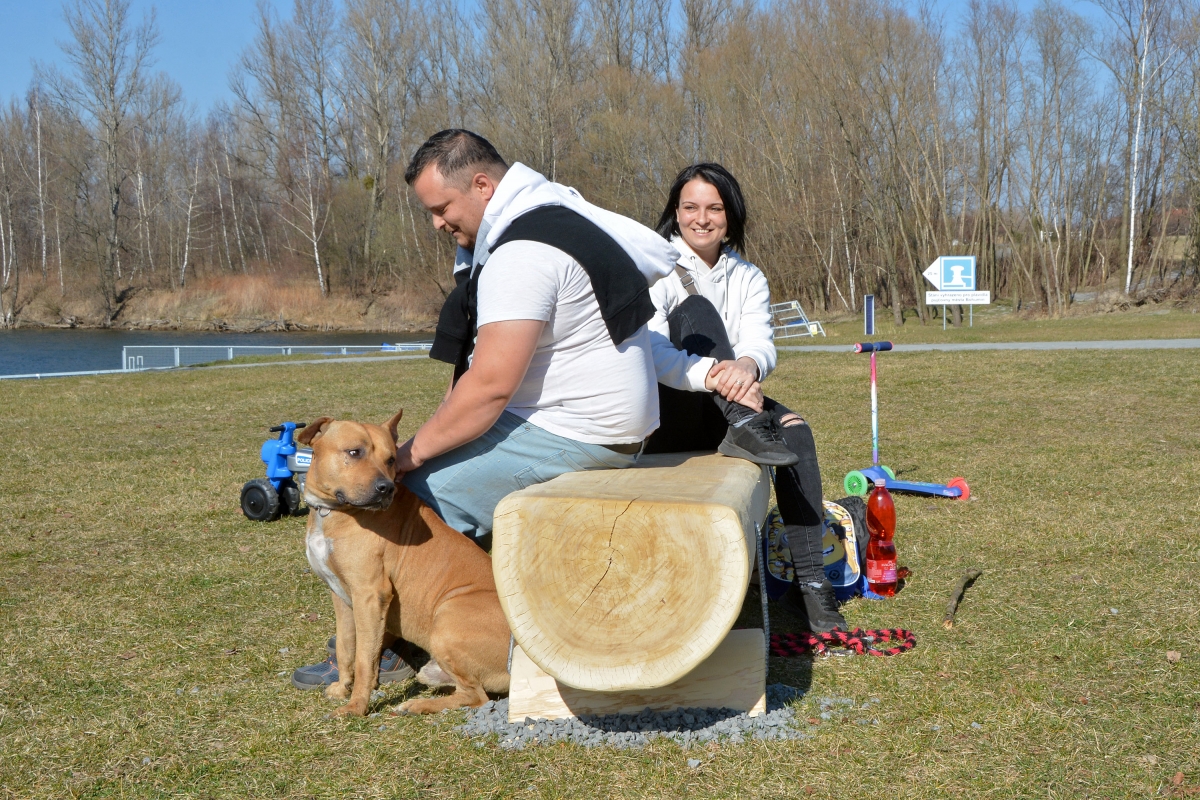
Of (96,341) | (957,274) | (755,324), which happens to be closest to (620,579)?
(755,324)

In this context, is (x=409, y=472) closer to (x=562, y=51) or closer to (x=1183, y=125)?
(x=1183, y=125)

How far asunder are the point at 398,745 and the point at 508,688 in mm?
514

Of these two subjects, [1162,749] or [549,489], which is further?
[549,489]

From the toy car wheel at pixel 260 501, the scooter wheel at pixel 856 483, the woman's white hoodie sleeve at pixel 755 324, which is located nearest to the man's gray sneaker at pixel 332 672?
the woman's white hoodie sleeve at pixel 755 324

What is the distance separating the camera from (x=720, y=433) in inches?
184

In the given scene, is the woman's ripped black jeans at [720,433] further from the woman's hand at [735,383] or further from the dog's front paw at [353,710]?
the dog's front paw at [353,710]

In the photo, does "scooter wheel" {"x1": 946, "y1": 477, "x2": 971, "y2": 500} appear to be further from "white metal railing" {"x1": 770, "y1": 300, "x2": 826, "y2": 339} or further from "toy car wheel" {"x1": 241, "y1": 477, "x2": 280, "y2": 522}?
"white metal railing" {"x1": 770, "y1": 300, "x2": 826, "y2": 339}

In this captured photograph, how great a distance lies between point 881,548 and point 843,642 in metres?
0.87

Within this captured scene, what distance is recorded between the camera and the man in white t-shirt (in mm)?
3312

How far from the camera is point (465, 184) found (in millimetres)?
3605

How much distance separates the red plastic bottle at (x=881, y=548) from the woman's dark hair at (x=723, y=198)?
148 cm

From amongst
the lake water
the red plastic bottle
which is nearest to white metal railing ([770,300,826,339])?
the lake water

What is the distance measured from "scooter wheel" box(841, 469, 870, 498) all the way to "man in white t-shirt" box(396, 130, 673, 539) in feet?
11.1

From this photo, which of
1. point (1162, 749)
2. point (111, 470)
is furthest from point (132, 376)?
point (1162, 749)
